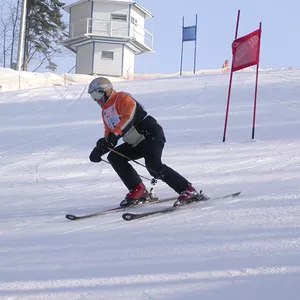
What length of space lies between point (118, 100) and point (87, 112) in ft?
32.4

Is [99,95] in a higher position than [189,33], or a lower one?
lower

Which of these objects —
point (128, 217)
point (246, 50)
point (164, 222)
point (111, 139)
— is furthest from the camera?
point (246, 50)

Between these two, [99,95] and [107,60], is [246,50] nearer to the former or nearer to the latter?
[99,95]

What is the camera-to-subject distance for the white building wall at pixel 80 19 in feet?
113

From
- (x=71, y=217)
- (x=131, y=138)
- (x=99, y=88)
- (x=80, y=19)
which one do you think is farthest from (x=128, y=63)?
(x=71, y=217)

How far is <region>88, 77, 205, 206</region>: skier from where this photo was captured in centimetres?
541

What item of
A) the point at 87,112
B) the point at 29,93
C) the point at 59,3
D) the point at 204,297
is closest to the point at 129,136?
the point at 204,297

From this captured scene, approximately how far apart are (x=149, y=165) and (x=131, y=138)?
1.23 feet

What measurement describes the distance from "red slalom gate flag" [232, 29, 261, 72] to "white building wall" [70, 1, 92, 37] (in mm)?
24776

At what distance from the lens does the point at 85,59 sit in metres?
34.6

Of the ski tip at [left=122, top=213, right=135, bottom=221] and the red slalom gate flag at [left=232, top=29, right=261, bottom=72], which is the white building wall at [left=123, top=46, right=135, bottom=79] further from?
the ski tip at [left=122, top=213, right=135, bottom=221]

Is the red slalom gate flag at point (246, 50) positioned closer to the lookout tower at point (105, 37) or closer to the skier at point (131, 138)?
the skier at point (131, 138)

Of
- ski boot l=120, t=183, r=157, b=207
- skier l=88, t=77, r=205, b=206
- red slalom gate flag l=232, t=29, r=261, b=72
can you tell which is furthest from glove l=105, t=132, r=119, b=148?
red slalom gate flag l=232, t=29, r=261, b=72

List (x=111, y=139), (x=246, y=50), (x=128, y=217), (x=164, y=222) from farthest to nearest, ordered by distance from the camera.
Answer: (x=246, y=50) → (x=111, y=139) → (x=128, y=217) → (x=164, y=222)
